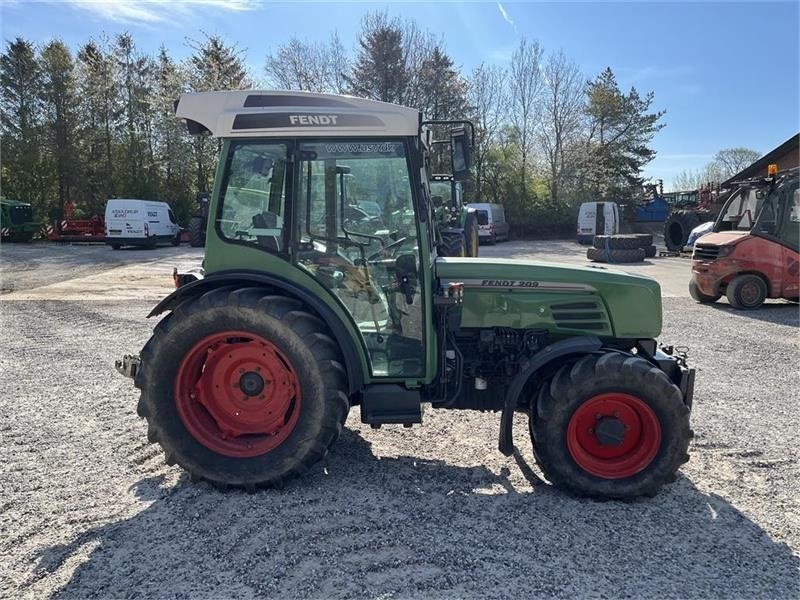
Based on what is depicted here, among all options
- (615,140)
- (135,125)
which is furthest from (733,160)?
(135,125)

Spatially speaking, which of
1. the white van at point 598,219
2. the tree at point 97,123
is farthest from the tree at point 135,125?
the white van at point 598,219

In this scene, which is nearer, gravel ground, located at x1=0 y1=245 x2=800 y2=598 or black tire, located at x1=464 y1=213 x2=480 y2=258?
gravel ground, located at x1=0 y1=245 x2=800 y2=598

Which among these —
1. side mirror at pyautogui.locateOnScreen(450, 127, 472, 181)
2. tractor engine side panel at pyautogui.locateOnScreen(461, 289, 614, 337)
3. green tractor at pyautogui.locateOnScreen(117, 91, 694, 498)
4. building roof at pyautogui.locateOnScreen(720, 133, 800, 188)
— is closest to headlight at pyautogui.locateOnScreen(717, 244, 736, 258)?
green tractor at pyautogui.locateOnScreen(117, 91, 694, 498)

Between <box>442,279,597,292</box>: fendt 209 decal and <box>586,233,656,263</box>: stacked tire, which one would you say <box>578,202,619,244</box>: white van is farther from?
<box>442,279,597,292</box>: fendt 209 decal

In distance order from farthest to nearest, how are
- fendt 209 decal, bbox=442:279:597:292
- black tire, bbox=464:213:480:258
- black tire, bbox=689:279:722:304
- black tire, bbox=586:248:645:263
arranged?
1. black tire, bbox=586:248:645:263
2. black tire, bbox=464:213:480:258
3. black tire, bbox=689:279:722:304
4. fendt 209 decal, bbox=442:279:597:292

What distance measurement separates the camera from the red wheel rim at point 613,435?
137 inches

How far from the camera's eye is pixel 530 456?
4.09 m

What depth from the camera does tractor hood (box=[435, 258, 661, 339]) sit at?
3834 millimetres

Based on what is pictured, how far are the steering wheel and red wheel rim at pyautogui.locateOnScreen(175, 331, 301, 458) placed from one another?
2.77 feet

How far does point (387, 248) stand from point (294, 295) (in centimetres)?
66

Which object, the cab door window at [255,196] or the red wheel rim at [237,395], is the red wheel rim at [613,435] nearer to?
the red wheel rim at [237,395]

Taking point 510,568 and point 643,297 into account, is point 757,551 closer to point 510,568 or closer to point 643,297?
point 510,568

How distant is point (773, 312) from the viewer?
397 inches

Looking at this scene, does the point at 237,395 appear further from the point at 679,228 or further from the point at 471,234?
the point at 679,228
